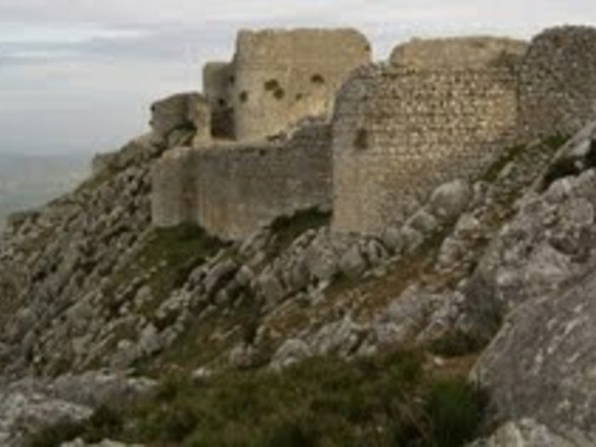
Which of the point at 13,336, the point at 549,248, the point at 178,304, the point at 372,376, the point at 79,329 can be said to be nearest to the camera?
the point at 372,376

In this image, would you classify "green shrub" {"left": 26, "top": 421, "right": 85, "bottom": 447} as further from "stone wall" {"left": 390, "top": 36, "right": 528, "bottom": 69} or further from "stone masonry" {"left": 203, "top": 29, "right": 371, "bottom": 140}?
"stone masonry" {"left": 203, "top": 29, "right": 371, "bottom": 140}

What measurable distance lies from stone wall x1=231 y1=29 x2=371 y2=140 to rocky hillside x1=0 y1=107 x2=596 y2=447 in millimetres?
6265

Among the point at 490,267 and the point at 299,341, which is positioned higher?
the point at 490,267

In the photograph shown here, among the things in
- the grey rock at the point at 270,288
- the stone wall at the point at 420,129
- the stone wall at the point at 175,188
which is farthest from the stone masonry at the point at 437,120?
the stone wall at the point at 175,188

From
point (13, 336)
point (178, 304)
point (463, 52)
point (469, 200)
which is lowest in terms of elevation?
point (13, 336)

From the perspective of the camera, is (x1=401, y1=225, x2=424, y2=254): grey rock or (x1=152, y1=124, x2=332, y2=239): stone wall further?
(x1=152, y1=124, x2=332, y2=239): stone wall

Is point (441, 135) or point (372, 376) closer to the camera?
point (372, 376)

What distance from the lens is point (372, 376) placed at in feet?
47.7

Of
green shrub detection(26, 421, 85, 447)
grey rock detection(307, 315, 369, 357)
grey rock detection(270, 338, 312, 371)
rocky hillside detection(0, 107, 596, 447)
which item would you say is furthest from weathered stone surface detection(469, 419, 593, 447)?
grey rock detection(270, 338, 312, 371)

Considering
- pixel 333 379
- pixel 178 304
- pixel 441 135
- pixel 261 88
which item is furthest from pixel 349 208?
pixel 261 88

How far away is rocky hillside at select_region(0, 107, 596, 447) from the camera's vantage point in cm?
1185

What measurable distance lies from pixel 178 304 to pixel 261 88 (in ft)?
49.3

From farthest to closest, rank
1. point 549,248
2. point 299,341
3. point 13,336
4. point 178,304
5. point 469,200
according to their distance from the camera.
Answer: point 13,336, point 178,304, point 469,200, point 299,341, point 549,248

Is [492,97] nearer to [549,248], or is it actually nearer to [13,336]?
[549,248]
